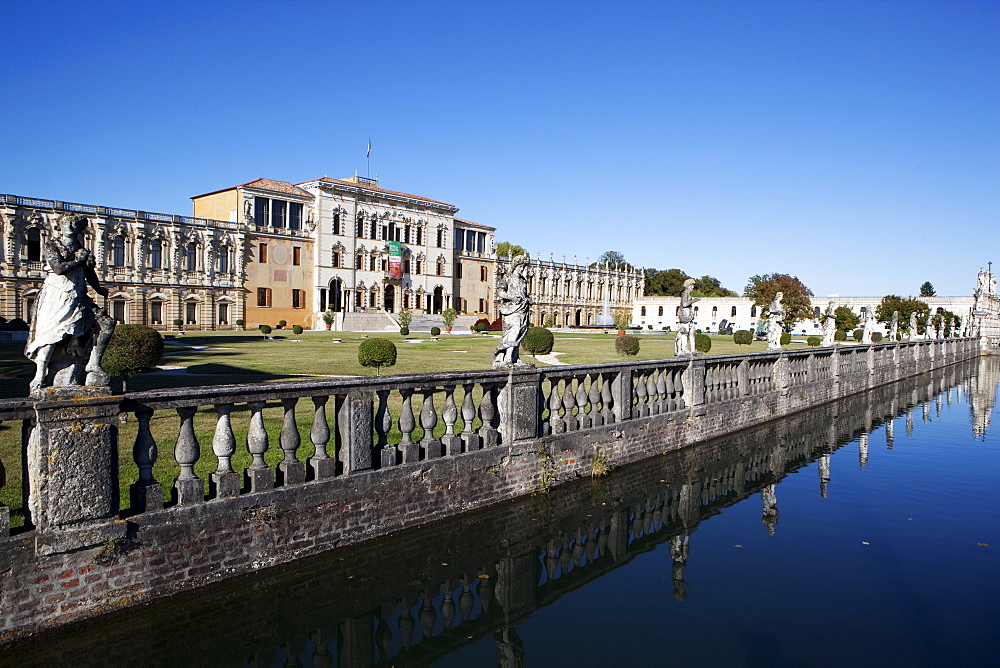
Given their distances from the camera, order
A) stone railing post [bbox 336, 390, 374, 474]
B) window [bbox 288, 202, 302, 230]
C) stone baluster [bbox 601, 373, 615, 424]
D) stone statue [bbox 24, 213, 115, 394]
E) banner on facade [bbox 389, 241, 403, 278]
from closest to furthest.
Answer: stone statue [bbox 24, 213, 115, 394] < stone railing post [bbox 336, 390, 374, 474] < stone baluster [bbox 601, 373, 615, 424] < window [bbox 288, 202, 302, 230] < banner on facade [bbox 389, 241, 403, 278]

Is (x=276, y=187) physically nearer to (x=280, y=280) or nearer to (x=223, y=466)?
(x=280, y=280)

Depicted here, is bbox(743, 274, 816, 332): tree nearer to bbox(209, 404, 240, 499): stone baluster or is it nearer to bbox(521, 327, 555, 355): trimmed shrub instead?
bbox(521, 327, 555, 355): trimmed shrub

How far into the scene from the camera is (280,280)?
60.9 m

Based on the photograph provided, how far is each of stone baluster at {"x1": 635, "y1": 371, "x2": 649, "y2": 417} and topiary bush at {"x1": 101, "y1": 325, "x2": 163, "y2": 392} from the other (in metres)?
8.58

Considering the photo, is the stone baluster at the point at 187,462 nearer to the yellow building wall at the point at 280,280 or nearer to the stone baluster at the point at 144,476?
the stone baluster at the point at 144,476

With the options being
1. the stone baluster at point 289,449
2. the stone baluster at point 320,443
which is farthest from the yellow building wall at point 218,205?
the stone baluster at point 289,449

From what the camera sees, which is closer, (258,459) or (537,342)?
(258,459)

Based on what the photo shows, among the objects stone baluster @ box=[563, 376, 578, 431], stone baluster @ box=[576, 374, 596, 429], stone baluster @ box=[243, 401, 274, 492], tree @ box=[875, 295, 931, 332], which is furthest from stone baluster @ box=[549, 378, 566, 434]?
tree @ box=[875, 295, 931, 332]

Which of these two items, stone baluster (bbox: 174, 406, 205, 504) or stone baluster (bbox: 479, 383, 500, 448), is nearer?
stone baluster (bbox: 174, 406, 205, 504)

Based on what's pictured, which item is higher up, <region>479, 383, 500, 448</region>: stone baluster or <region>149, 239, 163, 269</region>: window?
<region>149, 239, 163, 269</region>: window

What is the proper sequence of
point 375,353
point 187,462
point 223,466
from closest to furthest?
point 187,462, point 223,466, point 375,353

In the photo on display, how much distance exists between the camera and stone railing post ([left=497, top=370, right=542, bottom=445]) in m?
8.55

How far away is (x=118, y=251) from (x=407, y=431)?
173 feet

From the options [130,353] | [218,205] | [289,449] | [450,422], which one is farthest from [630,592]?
[218,205]
